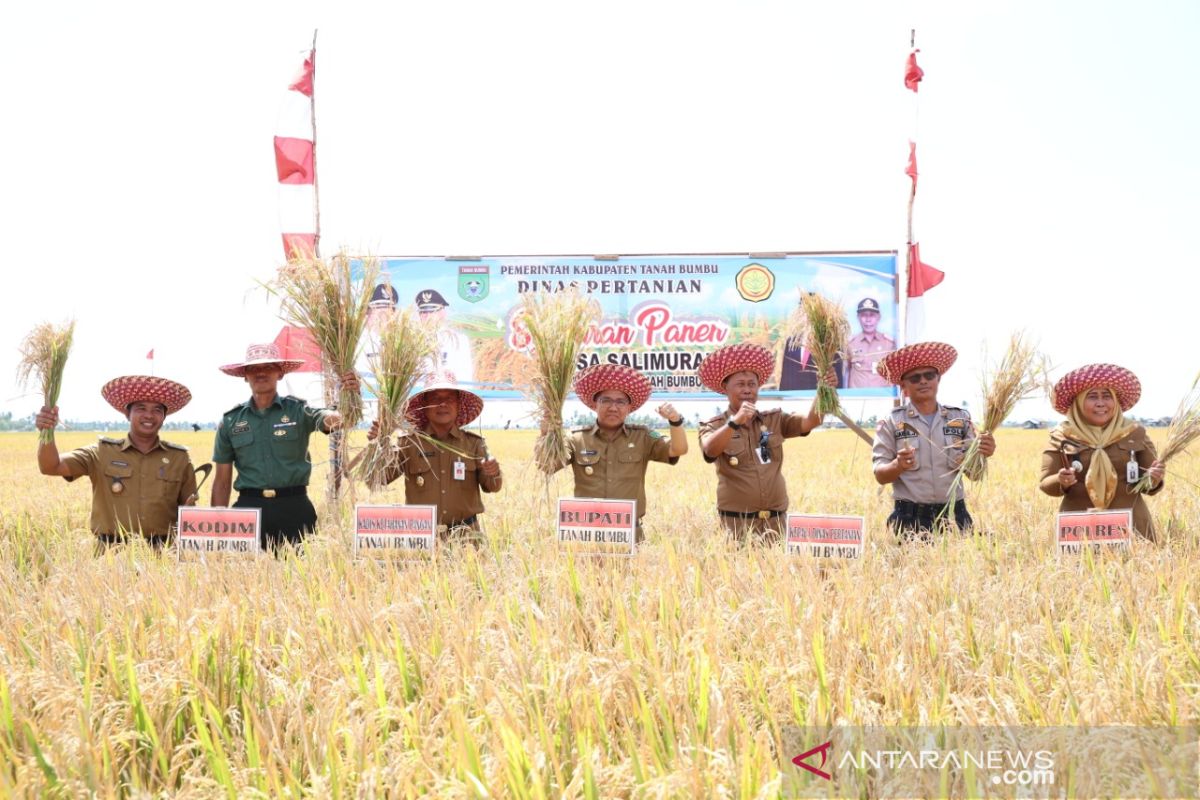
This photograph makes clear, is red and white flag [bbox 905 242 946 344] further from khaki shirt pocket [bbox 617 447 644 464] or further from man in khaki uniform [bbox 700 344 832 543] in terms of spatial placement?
khaki shirt pocket [bbox 617 447 644 464]

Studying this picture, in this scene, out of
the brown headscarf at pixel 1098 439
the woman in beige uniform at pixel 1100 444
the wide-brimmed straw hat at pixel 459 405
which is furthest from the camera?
the wide-brimmed straw hat at pixel 459 405

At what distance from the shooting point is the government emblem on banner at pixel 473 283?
9438mm

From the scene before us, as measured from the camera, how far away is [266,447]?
4590mm

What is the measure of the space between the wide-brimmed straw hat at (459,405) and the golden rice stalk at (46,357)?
2.31 metres

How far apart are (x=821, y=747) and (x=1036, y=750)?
53 centimetres

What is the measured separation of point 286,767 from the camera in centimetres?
176

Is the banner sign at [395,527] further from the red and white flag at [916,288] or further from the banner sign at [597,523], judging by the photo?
the red and white flag at [916,288]

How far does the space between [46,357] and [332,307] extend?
208cm

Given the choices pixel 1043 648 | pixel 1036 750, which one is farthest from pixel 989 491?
pixel 1036 750

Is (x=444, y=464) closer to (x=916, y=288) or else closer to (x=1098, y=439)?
(x=1098, y=439)

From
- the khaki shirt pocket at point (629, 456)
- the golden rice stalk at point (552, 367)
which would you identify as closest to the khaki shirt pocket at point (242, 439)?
the golden rice stalk at point (552, 367)

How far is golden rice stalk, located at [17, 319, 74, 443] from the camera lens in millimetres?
4672

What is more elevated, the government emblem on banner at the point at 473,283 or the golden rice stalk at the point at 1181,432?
the government emblem on banner at the point at 473,283

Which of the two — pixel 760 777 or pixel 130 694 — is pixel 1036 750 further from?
pixel 130 694
